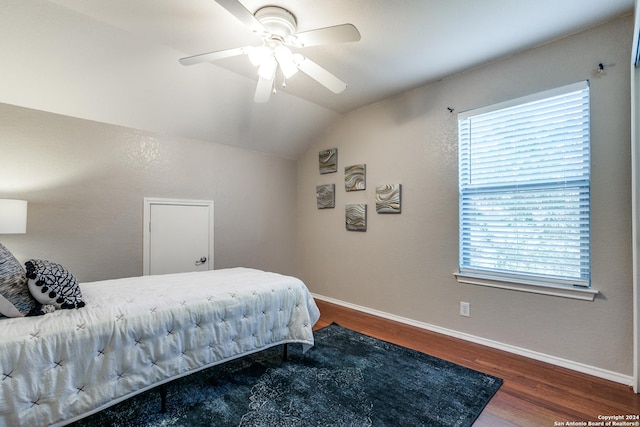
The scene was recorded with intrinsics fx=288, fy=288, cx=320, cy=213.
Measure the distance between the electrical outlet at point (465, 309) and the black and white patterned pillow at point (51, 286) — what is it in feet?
10.1

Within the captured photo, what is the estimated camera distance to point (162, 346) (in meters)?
1.70

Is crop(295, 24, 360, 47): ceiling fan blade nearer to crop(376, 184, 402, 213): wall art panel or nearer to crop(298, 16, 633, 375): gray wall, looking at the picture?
crop(298, 16, 633, 375): gray wall

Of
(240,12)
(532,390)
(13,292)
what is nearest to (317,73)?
(240,12)

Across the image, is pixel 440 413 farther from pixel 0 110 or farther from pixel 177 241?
pixel 0 110

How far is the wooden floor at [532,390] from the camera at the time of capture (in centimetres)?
175

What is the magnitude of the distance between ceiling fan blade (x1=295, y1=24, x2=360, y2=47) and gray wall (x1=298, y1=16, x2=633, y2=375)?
173 cm

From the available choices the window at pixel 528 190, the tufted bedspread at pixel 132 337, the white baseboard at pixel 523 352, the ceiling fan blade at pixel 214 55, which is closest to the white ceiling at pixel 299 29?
the ceiling fan blade at pixel 214 55

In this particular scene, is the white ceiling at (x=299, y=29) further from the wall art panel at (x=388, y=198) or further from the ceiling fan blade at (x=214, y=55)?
the wall art panel at (x=388, y=198)

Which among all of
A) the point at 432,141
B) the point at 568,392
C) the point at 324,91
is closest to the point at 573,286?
the point at 568,392

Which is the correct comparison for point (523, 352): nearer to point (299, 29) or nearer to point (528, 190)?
point (528, 190)

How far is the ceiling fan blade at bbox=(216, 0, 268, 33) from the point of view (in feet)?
4.85

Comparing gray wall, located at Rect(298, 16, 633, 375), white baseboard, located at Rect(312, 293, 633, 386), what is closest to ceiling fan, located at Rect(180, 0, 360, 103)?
gray wall, located at Rect(298, 16, 633, 375)

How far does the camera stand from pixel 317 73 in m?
2.15

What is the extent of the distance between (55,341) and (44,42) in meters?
2.21
